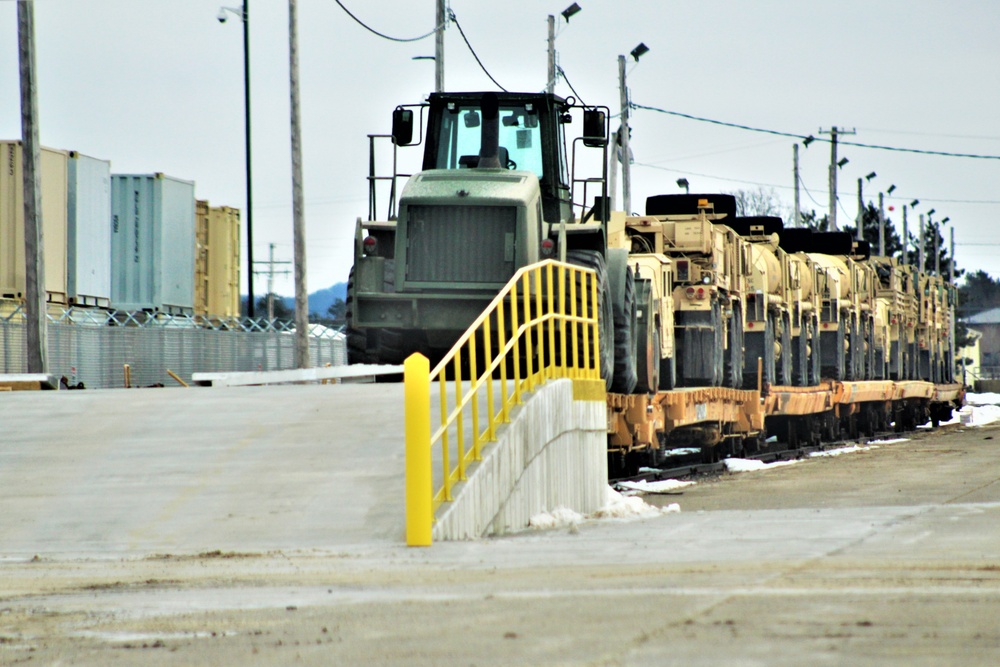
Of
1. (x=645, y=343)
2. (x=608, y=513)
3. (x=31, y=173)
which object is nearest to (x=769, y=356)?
(x=645, y=343)

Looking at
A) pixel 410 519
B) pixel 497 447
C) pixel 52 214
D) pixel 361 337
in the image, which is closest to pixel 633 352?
pixel 361 337

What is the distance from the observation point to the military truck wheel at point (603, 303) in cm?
1567

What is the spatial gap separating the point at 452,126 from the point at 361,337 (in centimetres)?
257

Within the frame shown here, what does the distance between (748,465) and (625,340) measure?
6.42 m

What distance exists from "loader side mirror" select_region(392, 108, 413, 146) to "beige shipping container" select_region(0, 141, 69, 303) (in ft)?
48.7

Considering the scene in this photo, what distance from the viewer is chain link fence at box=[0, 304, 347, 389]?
28.7 m

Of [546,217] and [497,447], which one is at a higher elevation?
[546,217]

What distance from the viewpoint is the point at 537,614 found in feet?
22.2

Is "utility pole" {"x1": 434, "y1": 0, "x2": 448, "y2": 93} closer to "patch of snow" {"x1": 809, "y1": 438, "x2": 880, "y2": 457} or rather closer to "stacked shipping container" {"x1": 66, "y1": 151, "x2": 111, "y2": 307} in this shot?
"stacked shipping container" {"x1": 66, "y1": 151, "x2": 111, "y2": 307}

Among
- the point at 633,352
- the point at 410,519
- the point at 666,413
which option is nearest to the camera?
the point at 410,519

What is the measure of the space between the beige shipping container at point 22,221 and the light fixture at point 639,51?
17485mm

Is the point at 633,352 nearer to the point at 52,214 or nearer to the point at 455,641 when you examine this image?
the point at 455,641

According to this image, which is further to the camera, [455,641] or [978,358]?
[978,358]

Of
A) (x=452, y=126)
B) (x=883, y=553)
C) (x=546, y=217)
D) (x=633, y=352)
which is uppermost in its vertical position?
(x=452, y=126)
